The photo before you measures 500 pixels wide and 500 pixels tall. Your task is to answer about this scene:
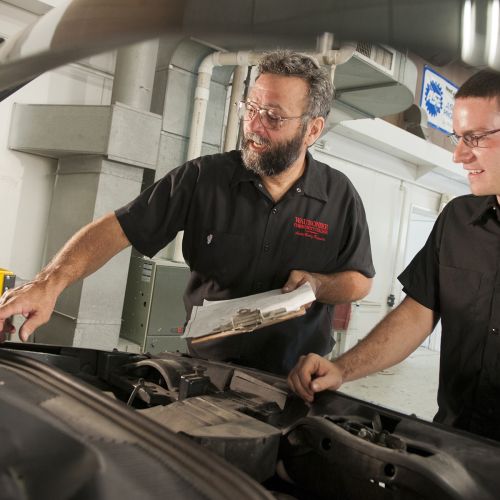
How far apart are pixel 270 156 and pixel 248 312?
0.67 meters

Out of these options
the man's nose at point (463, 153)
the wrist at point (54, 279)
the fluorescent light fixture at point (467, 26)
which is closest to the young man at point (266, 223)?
the wrist at point (54, 279)

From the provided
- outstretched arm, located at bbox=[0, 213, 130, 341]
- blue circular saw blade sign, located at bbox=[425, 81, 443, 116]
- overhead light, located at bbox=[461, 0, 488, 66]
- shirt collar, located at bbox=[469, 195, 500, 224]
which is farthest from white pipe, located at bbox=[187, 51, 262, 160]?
blue circular saw blade sign, located at bbox=[425, 81, 443, 116]

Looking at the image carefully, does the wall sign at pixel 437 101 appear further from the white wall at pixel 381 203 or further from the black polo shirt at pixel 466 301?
the black polo shirt at pixel 466 301

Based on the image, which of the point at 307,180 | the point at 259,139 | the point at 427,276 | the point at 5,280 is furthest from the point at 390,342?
the point at 5,280

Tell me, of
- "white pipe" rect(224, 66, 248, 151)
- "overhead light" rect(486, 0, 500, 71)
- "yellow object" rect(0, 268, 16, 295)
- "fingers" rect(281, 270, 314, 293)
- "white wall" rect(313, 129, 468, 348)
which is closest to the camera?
"overhead light" rect(486, 0, 500, 71)

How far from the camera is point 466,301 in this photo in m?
1.43

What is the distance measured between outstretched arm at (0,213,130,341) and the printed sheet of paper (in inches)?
15.4

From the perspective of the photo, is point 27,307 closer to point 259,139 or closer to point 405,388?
point 259,139

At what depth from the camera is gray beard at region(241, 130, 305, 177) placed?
1789 millimetres

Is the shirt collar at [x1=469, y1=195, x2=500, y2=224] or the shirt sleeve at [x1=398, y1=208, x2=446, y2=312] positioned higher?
the shirt collar at [x1=469, y1=195, x2=500, y2=224]

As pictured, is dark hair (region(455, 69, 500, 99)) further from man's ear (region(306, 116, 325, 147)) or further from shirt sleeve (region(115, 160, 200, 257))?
shirt sleeve (region(115, 160, 200, 257))

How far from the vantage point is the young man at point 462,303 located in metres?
1.23

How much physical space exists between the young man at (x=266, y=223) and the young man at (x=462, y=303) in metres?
0.32

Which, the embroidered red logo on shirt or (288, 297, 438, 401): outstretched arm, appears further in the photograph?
the embroidered red logo on shirt
